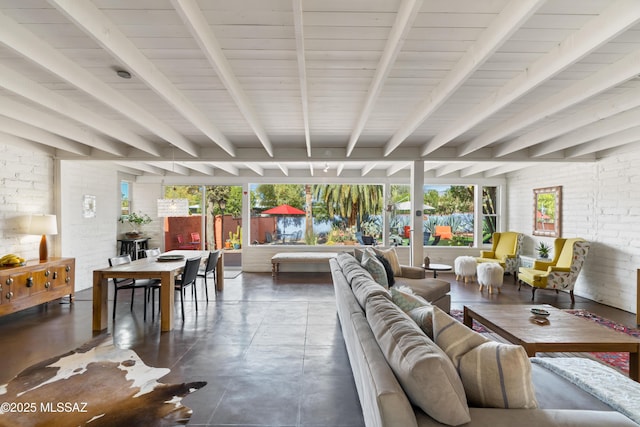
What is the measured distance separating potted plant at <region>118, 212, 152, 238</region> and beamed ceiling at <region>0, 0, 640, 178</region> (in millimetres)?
3319

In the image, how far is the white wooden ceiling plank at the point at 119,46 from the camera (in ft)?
5.87

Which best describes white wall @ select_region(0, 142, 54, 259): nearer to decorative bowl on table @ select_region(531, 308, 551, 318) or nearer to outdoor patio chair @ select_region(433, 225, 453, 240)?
decorative bowl on table @ select_region(531, 308, 551, 318)

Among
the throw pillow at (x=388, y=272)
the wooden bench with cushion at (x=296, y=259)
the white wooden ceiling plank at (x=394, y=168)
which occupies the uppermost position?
the white wooden ceiling plank at (x=394, y=168)

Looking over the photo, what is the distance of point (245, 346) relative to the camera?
3.46m

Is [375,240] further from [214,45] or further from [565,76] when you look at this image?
[214,45]

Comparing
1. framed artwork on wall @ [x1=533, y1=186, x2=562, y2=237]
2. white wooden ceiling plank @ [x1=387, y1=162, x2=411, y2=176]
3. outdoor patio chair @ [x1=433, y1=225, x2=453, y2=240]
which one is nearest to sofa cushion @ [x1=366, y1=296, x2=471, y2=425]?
white wooden ceiling plank @ [x1=387, y1=162, x2=411, y2=176]

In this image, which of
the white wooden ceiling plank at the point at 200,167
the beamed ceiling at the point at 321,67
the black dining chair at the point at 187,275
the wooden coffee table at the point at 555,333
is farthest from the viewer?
the white wooden ceiling plank at the point at 200,167

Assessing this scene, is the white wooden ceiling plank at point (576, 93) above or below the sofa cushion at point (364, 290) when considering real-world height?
above

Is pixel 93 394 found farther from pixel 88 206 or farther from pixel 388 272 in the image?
pixel 88 206

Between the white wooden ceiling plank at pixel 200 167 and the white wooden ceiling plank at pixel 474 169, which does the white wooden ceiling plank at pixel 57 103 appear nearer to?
the white wooden ceiling plank at pixel 200 167

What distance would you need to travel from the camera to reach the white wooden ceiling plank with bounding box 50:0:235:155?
1789 mm

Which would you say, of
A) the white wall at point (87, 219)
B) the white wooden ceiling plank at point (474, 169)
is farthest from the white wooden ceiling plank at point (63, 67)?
the white wooden ceiling plank at point (474, 169)

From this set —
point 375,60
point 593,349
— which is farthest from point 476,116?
point 593,349

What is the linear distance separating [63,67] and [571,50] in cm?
353
